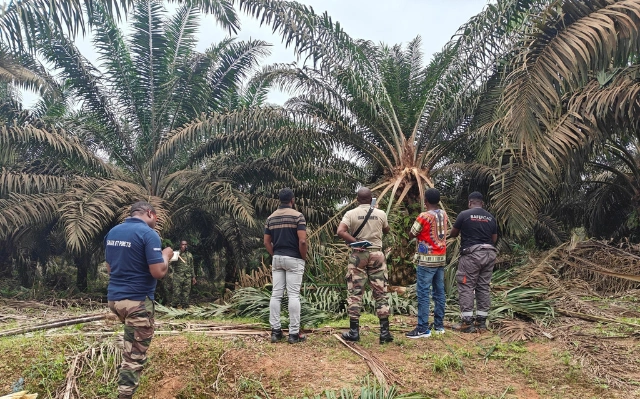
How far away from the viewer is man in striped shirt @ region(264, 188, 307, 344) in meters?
5.42

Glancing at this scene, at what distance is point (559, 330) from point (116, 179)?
8.98m

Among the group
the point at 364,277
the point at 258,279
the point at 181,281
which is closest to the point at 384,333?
the point at 364,277

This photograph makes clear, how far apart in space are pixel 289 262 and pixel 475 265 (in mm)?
2195

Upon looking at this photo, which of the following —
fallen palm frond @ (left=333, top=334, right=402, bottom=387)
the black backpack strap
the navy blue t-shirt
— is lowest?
fallen palm frond @ (left=333, top=334, right=402, bottom=387)

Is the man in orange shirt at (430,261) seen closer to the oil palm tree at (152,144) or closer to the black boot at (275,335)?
the black boot at (275,335)

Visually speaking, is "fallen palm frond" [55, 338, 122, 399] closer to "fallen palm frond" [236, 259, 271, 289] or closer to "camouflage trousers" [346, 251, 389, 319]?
"camouflage trousers" [346, 251, 389, 319]

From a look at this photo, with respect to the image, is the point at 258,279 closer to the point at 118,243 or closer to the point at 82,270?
the point at 118,243

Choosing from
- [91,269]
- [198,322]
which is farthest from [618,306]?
[91,269]

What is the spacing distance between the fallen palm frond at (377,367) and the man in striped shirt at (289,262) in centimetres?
63

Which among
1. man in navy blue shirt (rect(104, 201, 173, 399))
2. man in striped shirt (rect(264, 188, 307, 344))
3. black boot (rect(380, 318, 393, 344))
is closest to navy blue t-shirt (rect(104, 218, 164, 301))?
man in navy blue shirt (rect(104, 201, 173, 399))

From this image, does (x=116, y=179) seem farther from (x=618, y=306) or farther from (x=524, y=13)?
(x=618, y=306)

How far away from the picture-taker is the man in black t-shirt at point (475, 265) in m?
5.93

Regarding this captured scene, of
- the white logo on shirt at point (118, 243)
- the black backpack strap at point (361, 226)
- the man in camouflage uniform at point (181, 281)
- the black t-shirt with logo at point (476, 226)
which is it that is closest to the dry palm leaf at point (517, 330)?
the black t-shirt with logo at point (476, 226)

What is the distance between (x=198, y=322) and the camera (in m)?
6.48
